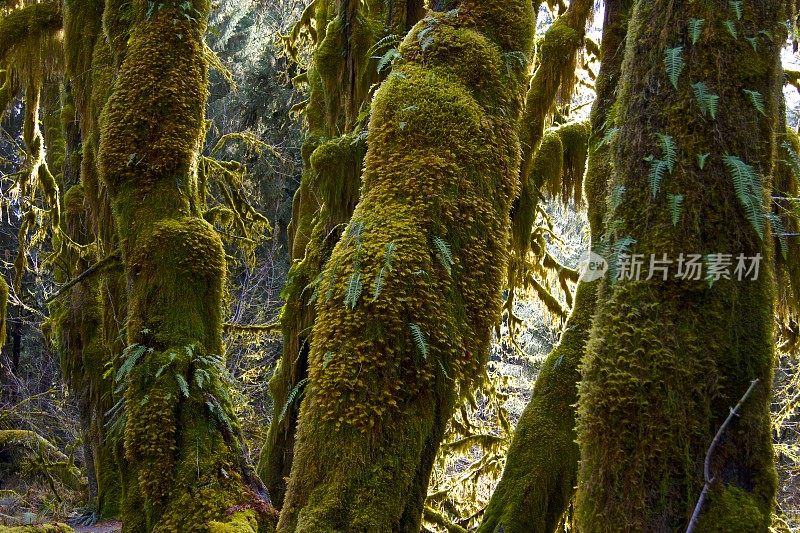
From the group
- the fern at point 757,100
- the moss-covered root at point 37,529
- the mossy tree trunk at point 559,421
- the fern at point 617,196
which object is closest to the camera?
the fern at point 757,100

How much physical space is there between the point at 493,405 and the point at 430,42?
271 inches

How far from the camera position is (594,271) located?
278 centimetres

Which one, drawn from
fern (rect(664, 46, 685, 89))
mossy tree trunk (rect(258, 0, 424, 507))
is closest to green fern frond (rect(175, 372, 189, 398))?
mossy tree trunk (rect(258, 0, 424, 507))

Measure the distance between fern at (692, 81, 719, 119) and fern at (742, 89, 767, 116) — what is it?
129mm

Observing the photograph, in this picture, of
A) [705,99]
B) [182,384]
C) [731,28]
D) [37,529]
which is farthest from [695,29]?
[37,529]

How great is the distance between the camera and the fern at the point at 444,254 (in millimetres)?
2529

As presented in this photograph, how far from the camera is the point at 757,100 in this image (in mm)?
2379

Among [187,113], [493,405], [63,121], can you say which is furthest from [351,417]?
[63,121]

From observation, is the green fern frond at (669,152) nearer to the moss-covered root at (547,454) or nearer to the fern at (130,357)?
the moss-covered root at (547,454)

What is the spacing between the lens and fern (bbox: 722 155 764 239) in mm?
2289

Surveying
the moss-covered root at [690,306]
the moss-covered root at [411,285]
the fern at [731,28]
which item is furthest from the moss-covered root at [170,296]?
the fern at [731,28]

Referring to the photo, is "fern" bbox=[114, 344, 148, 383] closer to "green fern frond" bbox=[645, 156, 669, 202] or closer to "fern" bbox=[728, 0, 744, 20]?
"green fern frond" bbox=[645, 156, 669, 202]

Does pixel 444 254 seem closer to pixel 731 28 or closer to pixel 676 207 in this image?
pixel 676 207

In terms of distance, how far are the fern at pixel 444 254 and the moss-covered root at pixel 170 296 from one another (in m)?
2.11
